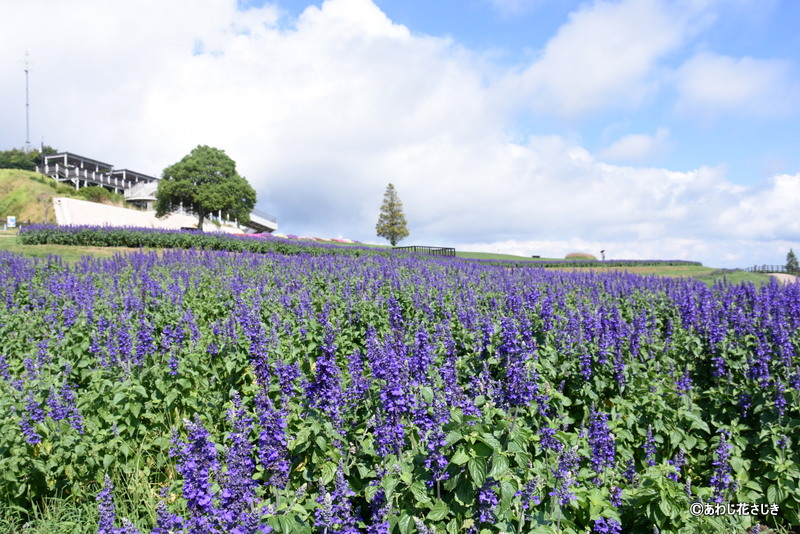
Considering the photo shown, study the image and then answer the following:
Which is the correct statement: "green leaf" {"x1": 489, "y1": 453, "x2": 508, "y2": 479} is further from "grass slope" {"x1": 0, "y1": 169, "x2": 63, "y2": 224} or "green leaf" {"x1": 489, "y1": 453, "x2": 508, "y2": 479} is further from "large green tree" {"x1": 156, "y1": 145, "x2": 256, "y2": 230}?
"grass slope" {"x1": 0, "y1": 169, "x2": 63, "y2": 224}

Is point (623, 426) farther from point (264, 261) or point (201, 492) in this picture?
point (264, 261)

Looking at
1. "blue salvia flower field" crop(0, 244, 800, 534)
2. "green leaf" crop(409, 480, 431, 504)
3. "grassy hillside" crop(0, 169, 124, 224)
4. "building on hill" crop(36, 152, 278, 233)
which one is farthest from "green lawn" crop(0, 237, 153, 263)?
"building on hill" crop(36, 152, 278, 233)

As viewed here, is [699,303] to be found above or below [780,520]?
above

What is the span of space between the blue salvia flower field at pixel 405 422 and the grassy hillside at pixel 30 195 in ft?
219

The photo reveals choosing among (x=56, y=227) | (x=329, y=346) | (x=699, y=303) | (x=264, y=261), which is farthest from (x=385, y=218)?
(x=329, y=346)

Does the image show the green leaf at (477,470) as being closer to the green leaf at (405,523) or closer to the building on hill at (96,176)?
the green leaf at (405,523)

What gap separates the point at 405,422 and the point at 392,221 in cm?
7054

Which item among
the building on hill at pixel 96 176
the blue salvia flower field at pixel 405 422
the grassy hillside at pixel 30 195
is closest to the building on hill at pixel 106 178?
the building on hill at pixel 96 176

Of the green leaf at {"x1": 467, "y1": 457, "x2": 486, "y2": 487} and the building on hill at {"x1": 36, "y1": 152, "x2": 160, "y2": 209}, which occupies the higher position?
the building on hill at {"x1": 36, "y1": 152, "x2": 160, "y2": 209}

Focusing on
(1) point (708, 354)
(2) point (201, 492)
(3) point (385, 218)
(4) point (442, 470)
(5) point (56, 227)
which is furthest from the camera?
(3) point (385, 218)

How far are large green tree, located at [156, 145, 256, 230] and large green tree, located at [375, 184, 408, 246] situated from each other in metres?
19.8

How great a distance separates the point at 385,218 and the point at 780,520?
70.4 meters

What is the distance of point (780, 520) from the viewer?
5.29 metres

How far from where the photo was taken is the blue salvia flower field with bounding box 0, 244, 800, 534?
3.46 metres
